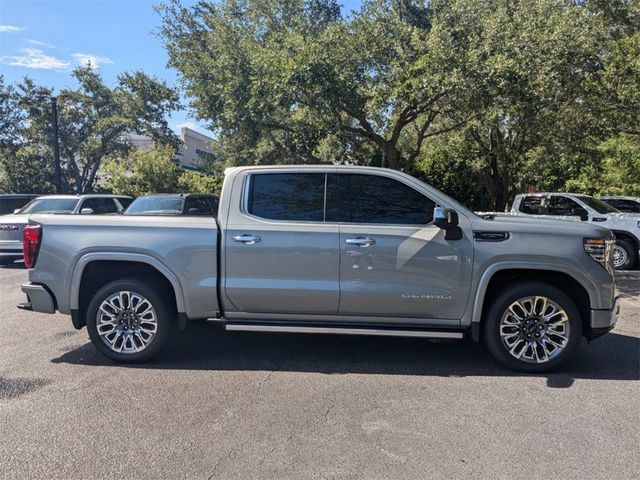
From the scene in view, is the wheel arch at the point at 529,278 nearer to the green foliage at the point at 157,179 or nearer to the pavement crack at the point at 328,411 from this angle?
the pavement crack at the point at 328,411

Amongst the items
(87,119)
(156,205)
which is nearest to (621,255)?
(156,205)

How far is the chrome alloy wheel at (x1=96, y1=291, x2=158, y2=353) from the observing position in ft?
16.8

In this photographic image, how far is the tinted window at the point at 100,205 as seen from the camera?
12398mm

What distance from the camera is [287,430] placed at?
3.78 m

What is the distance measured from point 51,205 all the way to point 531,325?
11429 millimetres

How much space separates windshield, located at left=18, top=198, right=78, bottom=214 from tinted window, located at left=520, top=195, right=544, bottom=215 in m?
10.8

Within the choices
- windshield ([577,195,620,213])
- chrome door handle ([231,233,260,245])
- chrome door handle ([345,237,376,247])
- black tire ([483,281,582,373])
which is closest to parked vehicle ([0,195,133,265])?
chrome door handle ([231,233,260,245])

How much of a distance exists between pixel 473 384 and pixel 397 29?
9.09 metres

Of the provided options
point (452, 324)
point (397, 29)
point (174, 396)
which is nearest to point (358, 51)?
point (397, 29)

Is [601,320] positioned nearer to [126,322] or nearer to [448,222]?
[448,222]

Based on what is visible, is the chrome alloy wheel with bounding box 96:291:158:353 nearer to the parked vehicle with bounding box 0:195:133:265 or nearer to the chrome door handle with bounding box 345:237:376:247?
the chrome door handle with bounding box 345:237:376:247

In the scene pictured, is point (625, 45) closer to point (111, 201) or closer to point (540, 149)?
point (540, 149)

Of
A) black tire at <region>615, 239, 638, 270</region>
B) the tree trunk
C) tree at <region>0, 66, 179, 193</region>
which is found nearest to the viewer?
black tire at <region>615, 239, 638, 270</region>

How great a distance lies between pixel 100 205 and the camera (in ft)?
42.2
